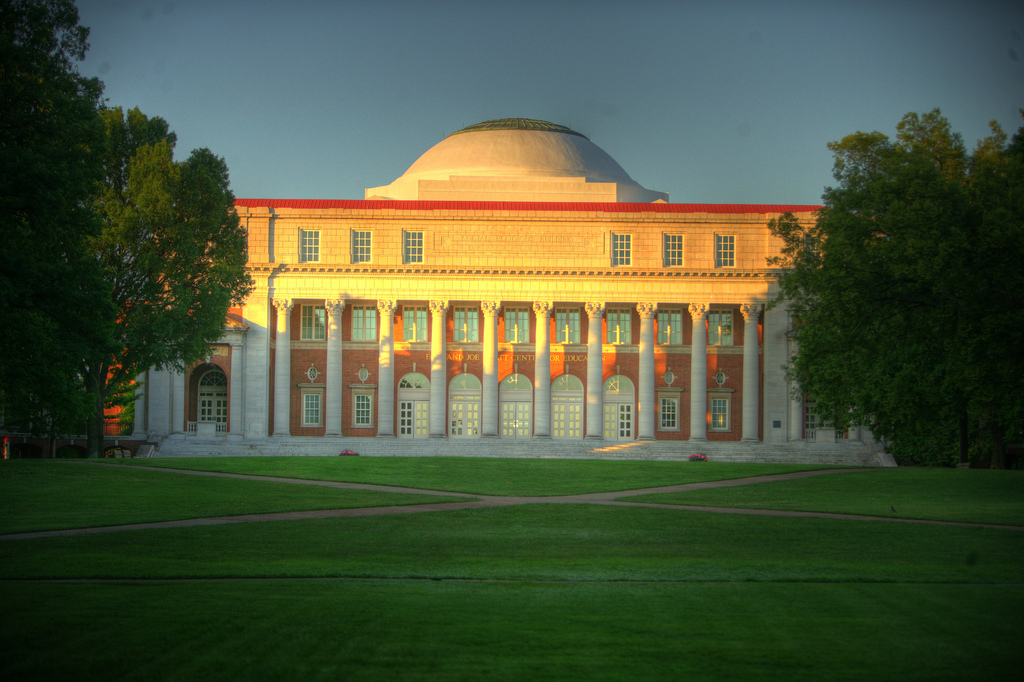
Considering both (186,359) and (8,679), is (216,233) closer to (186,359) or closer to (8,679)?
(186,359)

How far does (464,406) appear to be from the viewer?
2532 inches

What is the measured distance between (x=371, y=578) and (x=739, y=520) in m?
12.3

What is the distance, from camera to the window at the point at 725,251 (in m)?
63.6

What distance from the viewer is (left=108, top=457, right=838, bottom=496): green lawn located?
3478cm

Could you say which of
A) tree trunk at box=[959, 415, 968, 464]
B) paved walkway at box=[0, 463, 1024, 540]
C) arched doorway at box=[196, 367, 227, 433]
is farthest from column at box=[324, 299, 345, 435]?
tree trunk at box=[959, 415, 968, 464]

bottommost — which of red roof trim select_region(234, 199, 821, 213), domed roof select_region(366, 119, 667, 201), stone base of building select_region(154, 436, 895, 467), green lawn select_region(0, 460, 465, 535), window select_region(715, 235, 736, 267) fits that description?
stone base of building select_region(154, 436, 895, 467)

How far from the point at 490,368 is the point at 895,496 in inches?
1283

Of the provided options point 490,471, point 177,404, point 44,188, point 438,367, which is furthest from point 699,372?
point 44,188

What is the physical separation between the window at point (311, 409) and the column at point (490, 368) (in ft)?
34.1

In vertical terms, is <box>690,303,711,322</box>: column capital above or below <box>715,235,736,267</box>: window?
below

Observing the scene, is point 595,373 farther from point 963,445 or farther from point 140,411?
point 140,411

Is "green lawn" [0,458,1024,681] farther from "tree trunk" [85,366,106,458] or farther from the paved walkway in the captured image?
"tree trunk" [85,366,106,458]

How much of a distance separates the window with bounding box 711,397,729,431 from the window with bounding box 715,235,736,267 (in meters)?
8.49

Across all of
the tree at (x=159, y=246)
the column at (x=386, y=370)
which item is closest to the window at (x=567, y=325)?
the column at (x=386, y=370)
